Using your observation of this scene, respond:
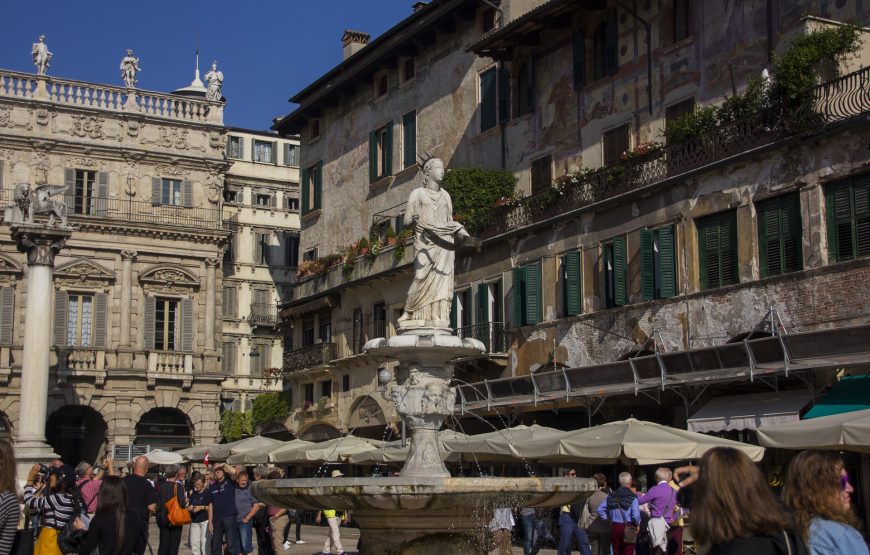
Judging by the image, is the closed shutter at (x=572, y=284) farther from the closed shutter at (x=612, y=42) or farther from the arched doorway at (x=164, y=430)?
the arched doorway at (x=164, y=430)

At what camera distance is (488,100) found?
1396 inches

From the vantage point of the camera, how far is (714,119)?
25.8 m

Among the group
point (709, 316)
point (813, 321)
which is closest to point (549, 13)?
point (709, 316)

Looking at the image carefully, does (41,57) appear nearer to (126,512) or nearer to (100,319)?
(100,319)

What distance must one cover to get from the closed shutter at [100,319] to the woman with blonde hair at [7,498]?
3974 cm

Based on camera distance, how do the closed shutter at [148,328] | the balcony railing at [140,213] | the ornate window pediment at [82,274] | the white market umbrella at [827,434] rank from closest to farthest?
the white market umbrella at [827,434]
the ornate window pediment at [82,274]
the balcony railing at [140,213]
the closed shutter at [148,328]

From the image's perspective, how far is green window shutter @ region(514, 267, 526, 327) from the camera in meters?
31.7

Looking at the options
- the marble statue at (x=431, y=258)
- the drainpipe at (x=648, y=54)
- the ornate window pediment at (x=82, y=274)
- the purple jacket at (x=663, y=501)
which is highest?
the drainpipe at (x=648, y=54)

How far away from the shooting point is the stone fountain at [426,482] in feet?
38.0

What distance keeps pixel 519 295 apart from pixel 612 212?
161 inches

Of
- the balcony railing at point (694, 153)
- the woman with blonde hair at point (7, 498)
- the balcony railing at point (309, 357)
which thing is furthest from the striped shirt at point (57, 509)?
the balcony railing at point (309, 357)

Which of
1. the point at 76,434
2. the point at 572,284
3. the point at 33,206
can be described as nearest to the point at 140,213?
the point at 76,434

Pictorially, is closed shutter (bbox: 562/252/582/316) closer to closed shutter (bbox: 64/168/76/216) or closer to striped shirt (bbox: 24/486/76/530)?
striped shirt (bbox: 24/486/76/530)

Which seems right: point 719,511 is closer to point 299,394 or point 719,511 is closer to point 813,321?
point 813,321
